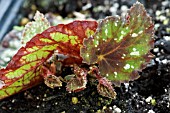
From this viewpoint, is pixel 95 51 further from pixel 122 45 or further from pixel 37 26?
pixel 37 26

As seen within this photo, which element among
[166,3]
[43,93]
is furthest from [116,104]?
[166,3]

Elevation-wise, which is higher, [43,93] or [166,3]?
[166,3]

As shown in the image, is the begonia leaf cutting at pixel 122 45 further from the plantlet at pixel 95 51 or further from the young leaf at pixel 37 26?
the young leaf at pixel 37 26

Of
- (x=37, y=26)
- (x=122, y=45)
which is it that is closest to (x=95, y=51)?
(x=122, y=45)

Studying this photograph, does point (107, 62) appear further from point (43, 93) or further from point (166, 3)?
point (166, 3)

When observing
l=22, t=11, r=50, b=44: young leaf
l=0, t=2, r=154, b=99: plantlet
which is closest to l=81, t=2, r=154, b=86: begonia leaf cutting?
l=0, t=2, r=154, b=99: plantlet
